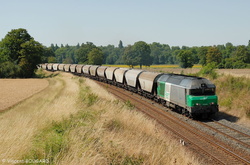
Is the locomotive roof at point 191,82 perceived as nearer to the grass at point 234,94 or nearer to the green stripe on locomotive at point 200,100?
the green stripe on locomotive at point 200,100

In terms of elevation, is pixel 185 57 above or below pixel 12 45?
below

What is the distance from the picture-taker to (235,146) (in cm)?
1430

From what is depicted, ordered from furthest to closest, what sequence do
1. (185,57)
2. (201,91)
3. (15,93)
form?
(185,57), (15,93), (201,91)

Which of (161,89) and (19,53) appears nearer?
(161,89)

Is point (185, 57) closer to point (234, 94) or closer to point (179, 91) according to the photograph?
point (234, 94)

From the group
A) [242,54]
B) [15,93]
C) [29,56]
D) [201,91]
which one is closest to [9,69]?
[29,56]

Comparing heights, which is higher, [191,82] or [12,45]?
[12,45]

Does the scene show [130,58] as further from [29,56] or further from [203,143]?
[203,143]

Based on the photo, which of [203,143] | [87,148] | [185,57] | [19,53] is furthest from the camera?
[185,57]

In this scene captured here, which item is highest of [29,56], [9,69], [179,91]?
[29,56]

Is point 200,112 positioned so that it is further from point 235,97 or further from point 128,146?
point 128,146

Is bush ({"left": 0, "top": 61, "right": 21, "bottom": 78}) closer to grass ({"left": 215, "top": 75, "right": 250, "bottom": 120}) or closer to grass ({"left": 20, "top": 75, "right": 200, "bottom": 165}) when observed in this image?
grass ({"left": 215, "top": 75, "right": 250, "bottom": 120})

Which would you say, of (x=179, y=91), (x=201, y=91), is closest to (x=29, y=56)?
(x=179, y=91)

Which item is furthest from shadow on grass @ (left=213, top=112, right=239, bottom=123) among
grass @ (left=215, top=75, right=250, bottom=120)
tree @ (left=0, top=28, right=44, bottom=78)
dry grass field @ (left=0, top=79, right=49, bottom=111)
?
tree @ (left=0, top=28, right=44, bottom=78)
